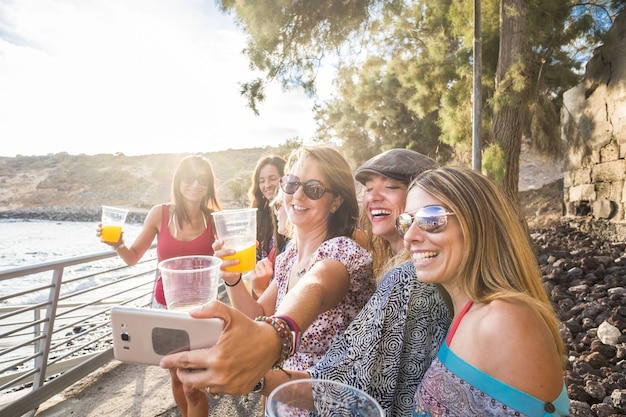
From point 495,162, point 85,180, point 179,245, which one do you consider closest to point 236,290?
point 179,245

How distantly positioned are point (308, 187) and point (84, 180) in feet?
277

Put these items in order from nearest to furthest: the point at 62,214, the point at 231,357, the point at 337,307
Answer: the point at 231,357
the point at 337,307
the point at 62,214

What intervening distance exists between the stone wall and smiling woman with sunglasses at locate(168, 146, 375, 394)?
6.02 meters

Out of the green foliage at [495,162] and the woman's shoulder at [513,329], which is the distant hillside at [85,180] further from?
the woman's shoulder at [513,329]

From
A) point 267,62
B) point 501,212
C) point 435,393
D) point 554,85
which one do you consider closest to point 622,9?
point 554,85

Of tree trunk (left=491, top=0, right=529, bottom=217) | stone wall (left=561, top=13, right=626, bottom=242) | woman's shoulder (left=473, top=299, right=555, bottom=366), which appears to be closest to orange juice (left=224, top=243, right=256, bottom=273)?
woman's shoulder (left=473, top=299, right=555, bottom=366)

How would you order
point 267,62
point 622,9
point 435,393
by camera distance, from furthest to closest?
point 267,62 → point 622,9 → point 435,393

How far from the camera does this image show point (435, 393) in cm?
100

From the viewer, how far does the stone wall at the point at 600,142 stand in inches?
235

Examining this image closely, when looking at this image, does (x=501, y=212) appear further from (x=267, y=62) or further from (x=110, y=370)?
(x=267, y=62)

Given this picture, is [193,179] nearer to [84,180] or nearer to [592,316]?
[592,316]

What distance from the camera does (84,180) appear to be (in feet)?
243

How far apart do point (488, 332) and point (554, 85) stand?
920 cm

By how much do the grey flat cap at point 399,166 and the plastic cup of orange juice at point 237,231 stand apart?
0.54 meters
